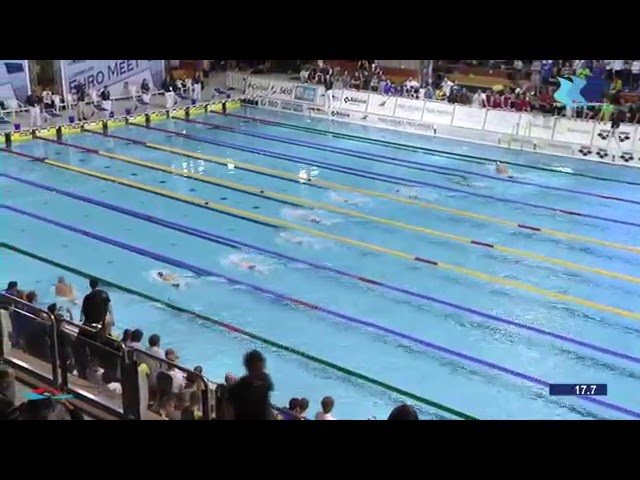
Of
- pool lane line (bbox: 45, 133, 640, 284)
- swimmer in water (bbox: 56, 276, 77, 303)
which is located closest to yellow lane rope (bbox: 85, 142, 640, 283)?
pool lane line (bbox: 45, 133, 640, 284)

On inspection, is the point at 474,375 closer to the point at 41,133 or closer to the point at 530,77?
the point at 41,133

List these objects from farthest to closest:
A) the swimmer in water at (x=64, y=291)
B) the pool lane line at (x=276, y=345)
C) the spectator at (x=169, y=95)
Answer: the spectator at (x=169, y=95) → the swimmer in water at (x=64, y=291) → the pool lane line at (x=276, y=345)

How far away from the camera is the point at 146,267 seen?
9758 mm

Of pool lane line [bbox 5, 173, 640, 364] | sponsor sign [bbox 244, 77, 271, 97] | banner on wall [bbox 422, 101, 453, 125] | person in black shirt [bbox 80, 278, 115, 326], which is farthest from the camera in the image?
sponsor sign [bbox 244, 77, 271, 97]

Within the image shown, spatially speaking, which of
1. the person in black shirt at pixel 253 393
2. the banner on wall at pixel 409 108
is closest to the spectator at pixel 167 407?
the person in black shirt at pixel 253 393

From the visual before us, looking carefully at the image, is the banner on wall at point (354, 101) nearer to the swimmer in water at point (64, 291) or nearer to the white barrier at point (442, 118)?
the white barrier at point (442, 118)

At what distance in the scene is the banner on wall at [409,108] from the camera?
17859 mm

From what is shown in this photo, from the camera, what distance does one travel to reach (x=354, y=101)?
1911 centimetres

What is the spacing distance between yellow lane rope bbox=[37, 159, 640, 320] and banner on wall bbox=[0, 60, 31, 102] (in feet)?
18.2

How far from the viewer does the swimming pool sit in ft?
24.4

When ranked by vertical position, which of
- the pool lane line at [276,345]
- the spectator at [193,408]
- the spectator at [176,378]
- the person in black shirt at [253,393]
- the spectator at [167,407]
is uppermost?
the person in black shirt at [253,393]

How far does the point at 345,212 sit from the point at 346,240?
1321mm

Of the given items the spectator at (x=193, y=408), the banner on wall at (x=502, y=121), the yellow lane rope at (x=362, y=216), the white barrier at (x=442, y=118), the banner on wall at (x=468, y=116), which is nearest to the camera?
the spectator at (x=193, y=408)

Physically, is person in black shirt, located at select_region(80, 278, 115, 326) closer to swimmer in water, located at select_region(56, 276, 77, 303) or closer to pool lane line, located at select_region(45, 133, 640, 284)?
swimmer in water, located at select_region(56, 276, 77, 303)
